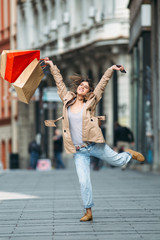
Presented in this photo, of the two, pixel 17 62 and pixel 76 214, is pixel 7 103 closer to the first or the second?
pixel 76 214

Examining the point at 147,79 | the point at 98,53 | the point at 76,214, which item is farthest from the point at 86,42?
the point at 76,214

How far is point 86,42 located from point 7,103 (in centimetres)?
1813

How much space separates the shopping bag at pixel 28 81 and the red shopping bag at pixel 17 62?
2.0 inches

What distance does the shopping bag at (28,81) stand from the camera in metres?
9.52

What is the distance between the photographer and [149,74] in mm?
23781

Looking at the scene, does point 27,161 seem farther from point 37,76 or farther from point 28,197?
point 37,76

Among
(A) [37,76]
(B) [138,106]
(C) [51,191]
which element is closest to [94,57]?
(B) [138,106]

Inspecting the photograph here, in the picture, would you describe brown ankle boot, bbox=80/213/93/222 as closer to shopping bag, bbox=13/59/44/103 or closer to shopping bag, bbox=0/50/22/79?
shopping bag, bbox=13/59/44/103

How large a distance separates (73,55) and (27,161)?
11231mm

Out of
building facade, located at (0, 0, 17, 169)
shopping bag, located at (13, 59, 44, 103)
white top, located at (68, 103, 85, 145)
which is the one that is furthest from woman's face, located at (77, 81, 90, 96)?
building facade, located at (0, 0, 17, 169)

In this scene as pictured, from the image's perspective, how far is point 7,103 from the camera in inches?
2060

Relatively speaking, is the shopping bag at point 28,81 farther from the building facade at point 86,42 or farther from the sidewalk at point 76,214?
the building facade at point 86,42

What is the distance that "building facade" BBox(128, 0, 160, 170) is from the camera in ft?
73.6

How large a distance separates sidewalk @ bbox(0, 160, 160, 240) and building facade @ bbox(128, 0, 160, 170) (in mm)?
7470
